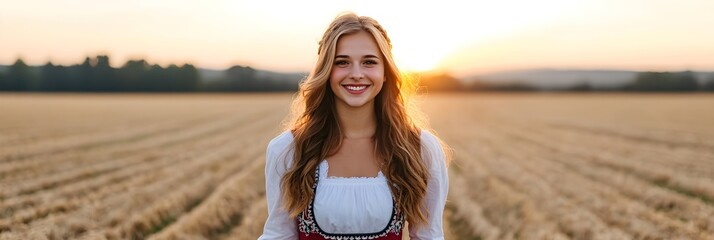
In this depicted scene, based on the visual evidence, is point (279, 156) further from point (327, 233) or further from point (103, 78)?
point (103, 78)

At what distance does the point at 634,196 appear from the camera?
424 inches

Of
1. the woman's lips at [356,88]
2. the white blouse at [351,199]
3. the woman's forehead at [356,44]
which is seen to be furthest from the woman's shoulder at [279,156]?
the woman's forehead at [356,44]

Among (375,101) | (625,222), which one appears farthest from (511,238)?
(375,101)

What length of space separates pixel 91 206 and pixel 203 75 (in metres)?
86.5

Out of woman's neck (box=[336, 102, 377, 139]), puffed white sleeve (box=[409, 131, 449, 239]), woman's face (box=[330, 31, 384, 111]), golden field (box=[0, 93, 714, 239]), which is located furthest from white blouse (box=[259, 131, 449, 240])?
golden field (box=[0, 93, 714, 239])

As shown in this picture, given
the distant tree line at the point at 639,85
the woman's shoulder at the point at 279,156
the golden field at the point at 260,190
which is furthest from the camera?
the distant tree line at the point at 639,85

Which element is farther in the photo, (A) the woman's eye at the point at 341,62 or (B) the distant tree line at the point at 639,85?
(B) the distant tree line at the point at 639,85

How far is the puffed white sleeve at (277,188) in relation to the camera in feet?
10.3

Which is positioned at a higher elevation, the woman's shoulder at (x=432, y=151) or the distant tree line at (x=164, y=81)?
the woman's shoulder at (x=432, y=151)

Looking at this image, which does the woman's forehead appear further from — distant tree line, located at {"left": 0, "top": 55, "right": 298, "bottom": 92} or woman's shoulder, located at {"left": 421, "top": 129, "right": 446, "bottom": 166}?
distant tree line, located at {"left": 0, "top": 55, "right": 298, "bottom": 92}

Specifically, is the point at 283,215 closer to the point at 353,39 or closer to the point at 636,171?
the point at 353,39

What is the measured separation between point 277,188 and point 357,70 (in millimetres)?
704

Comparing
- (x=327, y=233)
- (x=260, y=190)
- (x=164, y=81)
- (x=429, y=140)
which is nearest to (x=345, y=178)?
(x=327, y=233)

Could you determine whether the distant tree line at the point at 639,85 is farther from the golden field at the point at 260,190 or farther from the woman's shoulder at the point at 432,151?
the woman's shoulder at the point at 432,151
